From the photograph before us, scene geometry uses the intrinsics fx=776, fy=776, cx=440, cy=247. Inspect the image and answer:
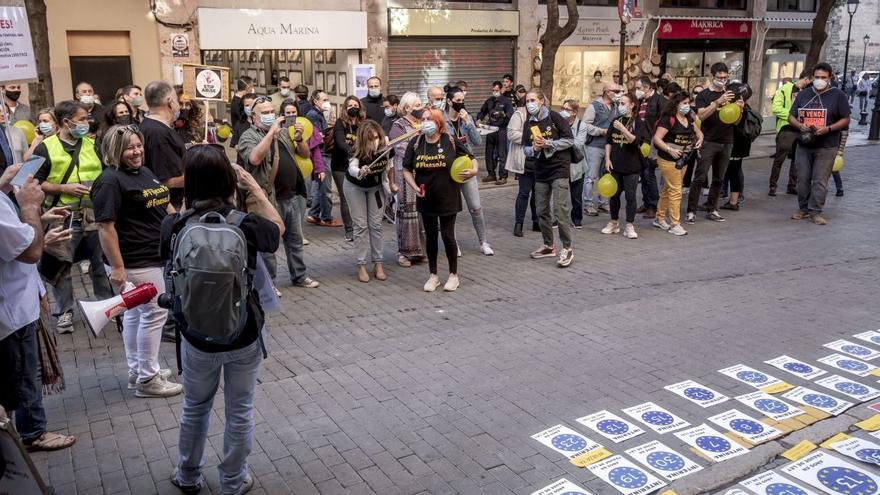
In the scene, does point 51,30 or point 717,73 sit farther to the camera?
point 51,30

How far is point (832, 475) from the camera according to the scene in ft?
14.3

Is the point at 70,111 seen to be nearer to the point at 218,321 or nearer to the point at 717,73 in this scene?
the point at 218,321

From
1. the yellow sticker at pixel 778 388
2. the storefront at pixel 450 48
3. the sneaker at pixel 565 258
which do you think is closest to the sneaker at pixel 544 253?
the sneaker at pixel 565 258

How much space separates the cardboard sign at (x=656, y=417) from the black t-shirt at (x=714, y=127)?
273 inches

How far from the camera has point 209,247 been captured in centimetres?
353

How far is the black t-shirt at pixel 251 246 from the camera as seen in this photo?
377 cm

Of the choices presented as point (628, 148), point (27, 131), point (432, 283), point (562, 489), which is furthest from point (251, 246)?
point (628, 148)

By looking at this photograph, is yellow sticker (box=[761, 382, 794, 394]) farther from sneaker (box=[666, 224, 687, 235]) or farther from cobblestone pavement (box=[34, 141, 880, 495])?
sneaker (box=[666, 224, 687, 235])

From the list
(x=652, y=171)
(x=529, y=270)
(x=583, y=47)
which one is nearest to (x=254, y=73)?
(x=583, y=47)

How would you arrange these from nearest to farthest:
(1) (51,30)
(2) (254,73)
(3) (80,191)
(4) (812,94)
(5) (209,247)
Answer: (5) (209,247)
(3) (80,191)
(4) (812,94)
(1) (51,30)
(2) (254,73)

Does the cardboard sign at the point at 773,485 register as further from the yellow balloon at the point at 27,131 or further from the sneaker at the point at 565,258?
the yellow balloon at the point at 27,131

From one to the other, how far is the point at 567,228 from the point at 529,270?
0.65m

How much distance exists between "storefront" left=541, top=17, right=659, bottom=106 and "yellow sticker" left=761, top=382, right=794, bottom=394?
639 inches

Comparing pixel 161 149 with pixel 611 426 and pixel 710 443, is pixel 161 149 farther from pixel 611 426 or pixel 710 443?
pixel 710 443
